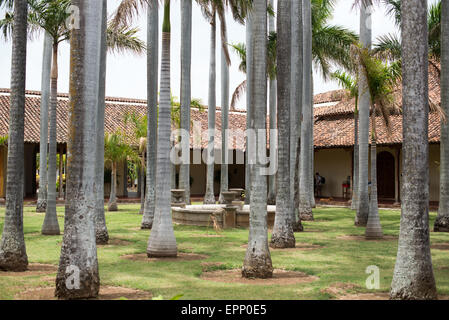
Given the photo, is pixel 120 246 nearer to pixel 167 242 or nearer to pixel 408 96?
pixel 167 242

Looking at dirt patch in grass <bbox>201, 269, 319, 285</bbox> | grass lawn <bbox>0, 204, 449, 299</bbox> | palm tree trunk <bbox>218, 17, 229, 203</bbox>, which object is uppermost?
palm tree trunk <bbox>218, 17, 229, 203</bbox>

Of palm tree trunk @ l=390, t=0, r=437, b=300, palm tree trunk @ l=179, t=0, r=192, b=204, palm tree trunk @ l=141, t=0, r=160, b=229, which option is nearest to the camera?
palm tree trunk @ l=390, t=0, r=437, b=300

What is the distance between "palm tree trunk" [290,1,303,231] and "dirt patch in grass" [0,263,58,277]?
23.4ft

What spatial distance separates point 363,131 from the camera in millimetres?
16984

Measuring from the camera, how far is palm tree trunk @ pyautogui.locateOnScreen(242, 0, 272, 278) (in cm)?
902

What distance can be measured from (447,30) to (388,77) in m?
2.16

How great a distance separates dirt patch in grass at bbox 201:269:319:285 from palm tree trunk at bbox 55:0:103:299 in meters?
2.34

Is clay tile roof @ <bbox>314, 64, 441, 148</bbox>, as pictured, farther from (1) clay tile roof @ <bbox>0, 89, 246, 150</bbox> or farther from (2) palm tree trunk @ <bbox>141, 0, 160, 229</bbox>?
(2) palm tree trunk @ <bbox>141, 0, 160, 229</bbox>

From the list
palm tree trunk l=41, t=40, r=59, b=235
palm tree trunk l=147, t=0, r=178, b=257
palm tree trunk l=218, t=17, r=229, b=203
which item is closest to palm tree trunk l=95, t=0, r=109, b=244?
palm tree trunk l=41, t=40, r=59, b=235

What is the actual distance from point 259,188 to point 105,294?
9.87ft

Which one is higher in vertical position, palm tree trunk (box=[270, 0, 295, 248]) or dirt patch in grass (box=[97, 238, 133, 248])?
palm tree trunk (box=[270, 0, 295, 248])

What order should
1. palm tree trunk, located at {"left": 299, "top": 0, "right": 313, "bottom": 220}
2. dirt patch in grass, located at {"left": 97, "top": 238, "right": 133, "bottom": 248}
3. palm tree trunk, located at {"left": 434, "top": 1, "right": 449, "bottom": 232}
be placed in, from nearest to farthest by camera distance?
dirt patch in grass, located at {"left": 97, "top": 238, "right": 133, "bottom": 248}, palm tree trunk, located at {"left": 434, "top": 1, "right": 449, "bottom": 232}, palm tree trunk, located at {"left": 299, "top": 0, "right": 313, "bottom": 220}

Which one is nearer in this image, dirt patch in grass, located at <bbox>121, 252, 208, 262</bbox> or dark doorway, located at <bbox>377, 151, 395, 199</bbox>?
dirt patch in grass, located at <bbox>121, 252, 208, 262</bbox>

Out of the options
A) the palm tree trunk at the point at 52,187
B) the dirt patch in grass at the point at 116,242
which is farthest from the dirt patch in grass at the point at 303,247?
the palm tree trunk at the point at 52,187
